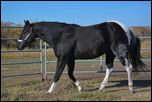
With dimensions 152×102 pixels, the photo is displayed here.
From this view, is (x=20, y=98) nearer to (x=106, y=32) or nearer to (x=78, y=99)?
(x=78, y=99)

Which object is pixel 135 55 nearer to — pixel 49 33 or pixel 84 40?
pixel 84 40

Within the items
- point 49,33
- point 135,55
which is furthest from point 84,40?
point 135,55

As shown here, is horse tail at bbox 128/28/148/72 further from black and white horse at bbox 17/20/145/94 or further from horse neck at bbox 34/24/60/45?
horse neck at bbox 34/24/60/45

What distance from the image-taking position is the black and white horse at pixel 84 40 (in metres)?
5.22

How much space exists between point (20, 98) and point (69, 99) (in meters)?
1.23

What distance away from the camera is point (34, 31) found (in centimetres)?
571

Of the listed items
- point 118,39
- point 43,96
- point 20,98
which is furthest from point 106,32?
point 20,98

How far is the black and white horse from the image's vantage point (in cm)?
522

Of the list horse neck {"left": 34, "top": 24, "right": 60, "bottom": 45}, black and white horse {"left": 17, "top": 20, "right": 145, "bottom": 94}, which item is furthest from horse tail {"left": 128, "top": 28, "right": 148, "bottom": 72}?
horse neck {"left": 34, "top": 24, "right": 60, "bottom": 45}

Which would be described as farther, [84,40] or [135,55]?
[135,55]

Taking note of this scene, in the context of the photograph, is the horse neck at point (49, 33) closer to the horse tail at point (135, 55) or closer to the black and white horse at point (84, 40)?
the black and white horse at point (84, 40)

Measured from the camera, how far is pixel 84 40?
5.29 metres

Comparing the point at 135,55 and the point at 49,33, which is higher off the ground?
the point at 49,33

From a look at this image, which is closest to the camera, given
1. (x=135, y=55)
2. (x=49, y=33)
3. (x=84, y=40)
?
(x=84, y=40)
